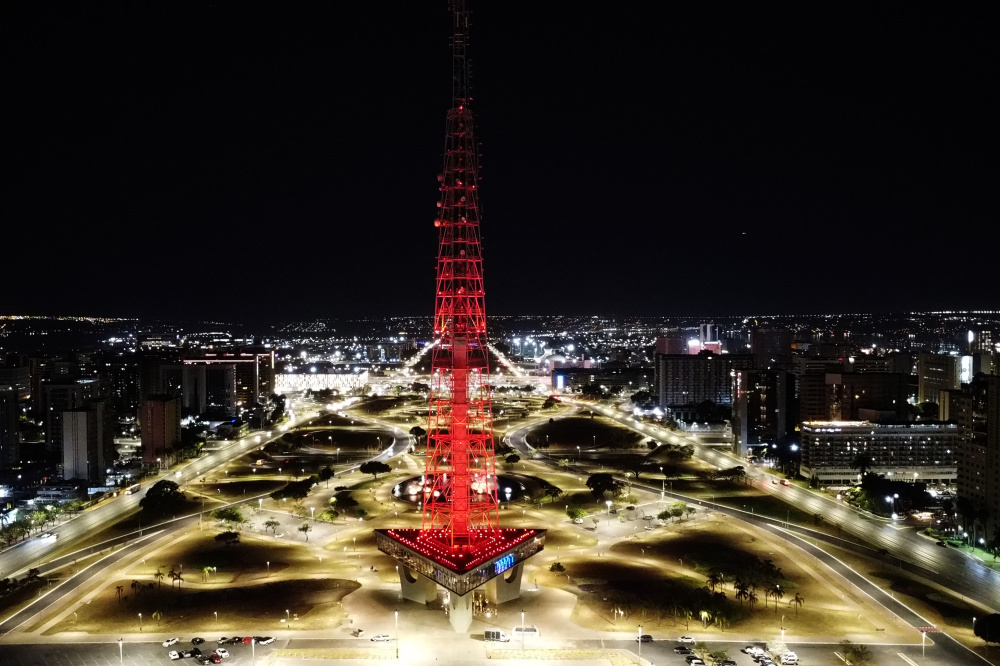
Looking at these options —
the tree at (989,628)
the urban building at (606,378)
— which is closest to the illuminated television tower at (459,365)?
the tree at (989,628)

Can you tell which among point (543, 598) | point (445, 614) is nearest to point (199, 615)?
point (445, 614)

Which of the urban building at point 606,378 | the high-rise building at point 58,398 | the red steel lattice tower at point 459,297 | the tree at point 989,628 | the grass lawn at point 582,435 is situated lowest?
the grass lawn at point 582,435

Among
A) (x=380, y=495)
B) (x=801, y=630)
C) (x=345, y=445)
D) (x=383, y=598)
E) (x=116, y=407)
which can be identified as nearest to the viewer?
(x=801, y=630)

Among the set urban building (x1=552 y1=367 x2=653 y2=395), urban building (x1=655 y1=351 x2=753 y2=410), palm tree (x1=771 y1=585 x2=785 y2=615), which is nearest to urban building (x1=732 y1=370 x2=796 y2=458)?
urban building (x1=655 y1=351 x2=753 y2=410)

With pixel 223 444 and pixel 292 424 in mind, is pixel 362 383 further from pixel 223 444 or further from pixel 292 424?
pixel 223 444

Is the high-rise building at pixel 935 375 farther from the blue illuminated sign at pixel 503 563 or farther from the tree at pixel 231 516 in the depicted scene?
the tree at pixel 231 516

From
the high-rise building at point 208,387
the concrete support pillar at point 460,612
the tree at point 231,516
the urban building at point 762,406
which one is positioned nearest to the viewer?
the concrete support pillar at point 460,612

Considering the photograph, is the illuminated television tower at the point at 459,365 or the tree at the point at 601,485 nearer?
the illuminated television tower at the point at 459,365

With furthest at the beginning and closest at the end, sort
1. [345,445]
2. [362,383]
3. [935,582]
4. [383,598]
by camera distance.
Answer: [362,383]
[345,445]
[935,582]
[383,598]
